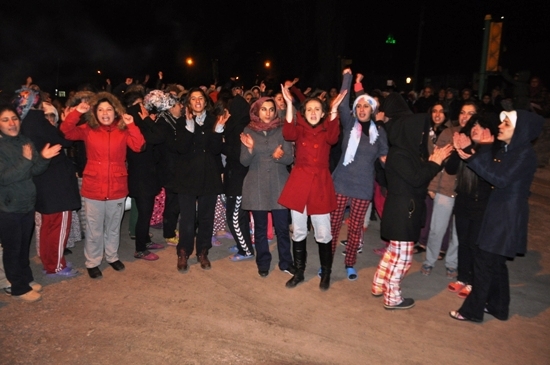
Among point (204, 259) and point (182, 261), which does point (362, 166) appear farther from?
point (182, 261)

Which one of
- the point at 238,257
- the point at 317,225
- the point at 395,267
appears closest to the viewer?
the point at 395,267

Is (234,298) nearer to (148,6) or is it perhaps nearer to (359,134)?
(359,134)

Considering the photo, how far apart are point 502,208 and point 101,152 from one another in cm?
425

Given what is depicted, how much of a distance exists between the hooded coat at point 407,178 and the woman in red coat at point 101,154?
2894 mm

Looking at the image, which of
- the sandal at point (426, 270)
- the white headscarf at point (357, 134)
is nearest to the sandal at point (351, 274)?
the sandal at point (426, 270)

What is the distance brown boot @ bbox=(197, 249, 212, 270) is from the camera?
5.81 m

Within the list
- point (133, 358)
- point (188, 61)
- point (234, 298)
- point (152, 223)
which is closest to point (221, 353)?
point (133, 358)

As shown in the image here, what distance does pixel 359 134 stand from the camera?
17.6ft

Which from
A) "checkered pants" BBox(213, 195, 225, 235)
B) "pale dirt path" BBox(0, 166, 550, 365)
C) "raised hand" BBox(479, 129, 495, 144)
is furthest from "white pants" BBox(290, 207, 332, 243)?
"checkered pants" BBox(213, 195, 225, 235)

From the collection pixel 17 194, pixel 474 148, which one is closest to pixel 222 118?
pixel 17 194

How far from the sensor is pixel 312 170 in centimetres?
507

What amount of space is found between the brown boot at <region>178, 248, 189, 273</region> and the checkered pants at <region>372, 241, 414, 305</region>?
2.40 m

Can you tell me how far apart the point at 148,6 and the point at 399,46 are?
2113cm

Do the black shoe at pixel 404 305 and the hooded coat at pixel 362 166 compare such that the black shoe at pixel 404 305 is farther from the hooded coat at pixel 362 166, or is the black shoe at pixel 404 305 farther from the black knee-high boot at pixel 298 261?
the hooded coat at pixel 362 166
